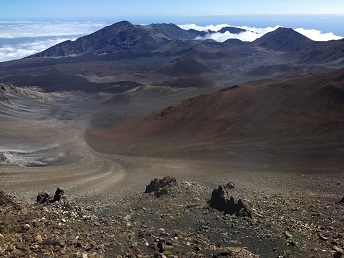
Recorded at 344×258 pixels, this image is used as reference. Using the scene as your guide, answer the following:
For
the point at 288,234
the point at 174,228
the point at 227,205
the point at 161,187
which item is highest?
the point at 227,205

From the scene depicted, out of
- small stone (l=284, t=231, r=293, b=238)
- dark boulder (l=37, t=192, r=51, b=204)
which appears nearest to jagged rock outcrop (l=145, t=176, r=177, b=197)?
dark boulder (l=37, t=192, r=51, b=204)

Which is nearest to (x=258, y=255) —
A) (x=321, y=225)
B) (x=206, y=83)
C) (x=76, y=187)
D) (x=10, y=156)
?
(x=321, y=225)

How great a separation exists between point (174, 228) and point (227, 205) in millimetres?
3676

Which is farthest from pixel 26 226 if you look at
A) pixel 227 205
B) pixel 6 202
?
pixel 227 205

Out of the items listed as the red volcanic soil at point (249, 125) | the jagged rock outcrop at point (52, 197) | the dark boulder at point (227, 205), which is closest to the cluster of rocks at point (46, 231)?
the jagged rock outcrop at point (52, 197)

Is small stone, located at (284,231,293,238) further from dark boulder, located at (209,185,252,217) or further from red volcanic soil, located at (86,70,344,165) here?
red volcanic soil, located at (86,70,344,165)

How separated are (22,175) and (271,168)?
20.3 metres

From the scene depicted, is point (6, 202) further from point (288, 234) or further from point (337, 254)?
point (337, 254)

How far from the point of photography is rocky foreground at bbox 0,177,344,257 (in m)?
14.5

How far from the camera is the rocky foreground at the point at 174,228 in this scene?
47.6ft

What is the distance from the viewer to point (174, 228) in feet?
61.1

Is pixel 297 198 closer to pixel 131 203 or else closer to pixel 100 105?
pixel 131 203

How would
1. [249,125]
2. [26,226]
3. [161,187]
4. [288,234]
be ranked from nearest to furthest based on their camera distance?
[26,226]
[288,234]
[161,187]
[249,125]

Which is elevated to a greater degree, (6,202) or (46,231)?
(46,231)
